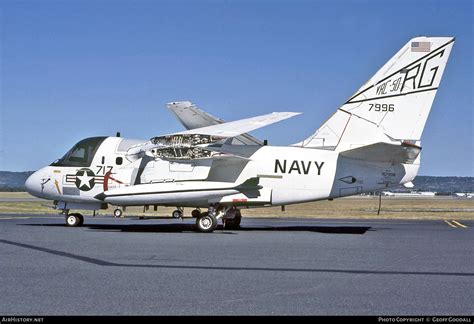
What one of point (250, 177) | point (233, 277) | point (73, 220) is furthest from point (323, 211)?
point (233, 277)

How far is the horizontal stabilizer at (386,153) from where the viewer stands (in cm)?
2272

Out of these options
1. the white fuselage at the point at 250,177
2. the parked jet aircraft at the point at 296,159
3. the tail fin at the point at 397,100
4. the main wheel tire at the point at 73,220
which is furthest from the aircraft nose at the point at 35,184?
the tail fin at the point at 397,100

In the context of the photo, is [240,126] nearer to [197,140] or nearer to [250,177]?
[197,140]

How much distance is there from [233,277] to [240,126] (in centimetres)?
1207

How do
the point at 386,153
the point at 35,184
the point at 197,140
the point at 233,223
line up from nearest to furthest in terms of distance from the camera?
1. the point at 386,153
2. the point at 197,140
3. the point at 35,184
4. the point at 233,223

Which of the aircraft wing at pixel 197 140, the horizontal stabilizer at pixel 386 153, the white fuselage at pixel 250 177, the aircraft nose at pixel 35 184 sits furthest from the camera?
the aircraft nose at pixel 35 184

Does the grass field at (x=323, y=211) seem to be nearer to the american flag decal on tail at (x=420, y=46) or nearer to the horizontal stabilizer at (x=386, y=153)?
the horizontal stabilizer at (x=386, y=153)

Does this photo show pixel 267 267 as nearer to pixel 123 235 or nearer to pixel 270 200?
Result: pixel 123 235

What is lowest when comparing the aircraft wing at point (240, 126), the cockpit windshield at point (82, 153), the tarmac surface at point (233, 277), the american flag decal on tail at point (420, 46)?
the tarmac surface at point (233, 277)

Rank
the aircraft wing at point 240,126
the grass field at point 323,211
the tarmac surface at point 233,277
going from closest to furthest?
the tarmac surface at point 233,277, the aircraft wing at point 240,126, the grass field at point 323,211

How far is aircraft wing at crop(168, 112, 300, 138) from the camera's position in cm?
2250

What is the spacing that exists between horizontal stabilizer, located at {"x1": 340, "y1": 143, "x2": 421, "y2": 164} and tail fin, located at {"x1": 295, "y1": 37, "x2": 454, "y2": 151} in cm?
56

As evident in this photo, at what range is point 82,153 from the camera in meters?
26.5

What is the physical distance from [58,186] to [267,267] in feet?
50.4
